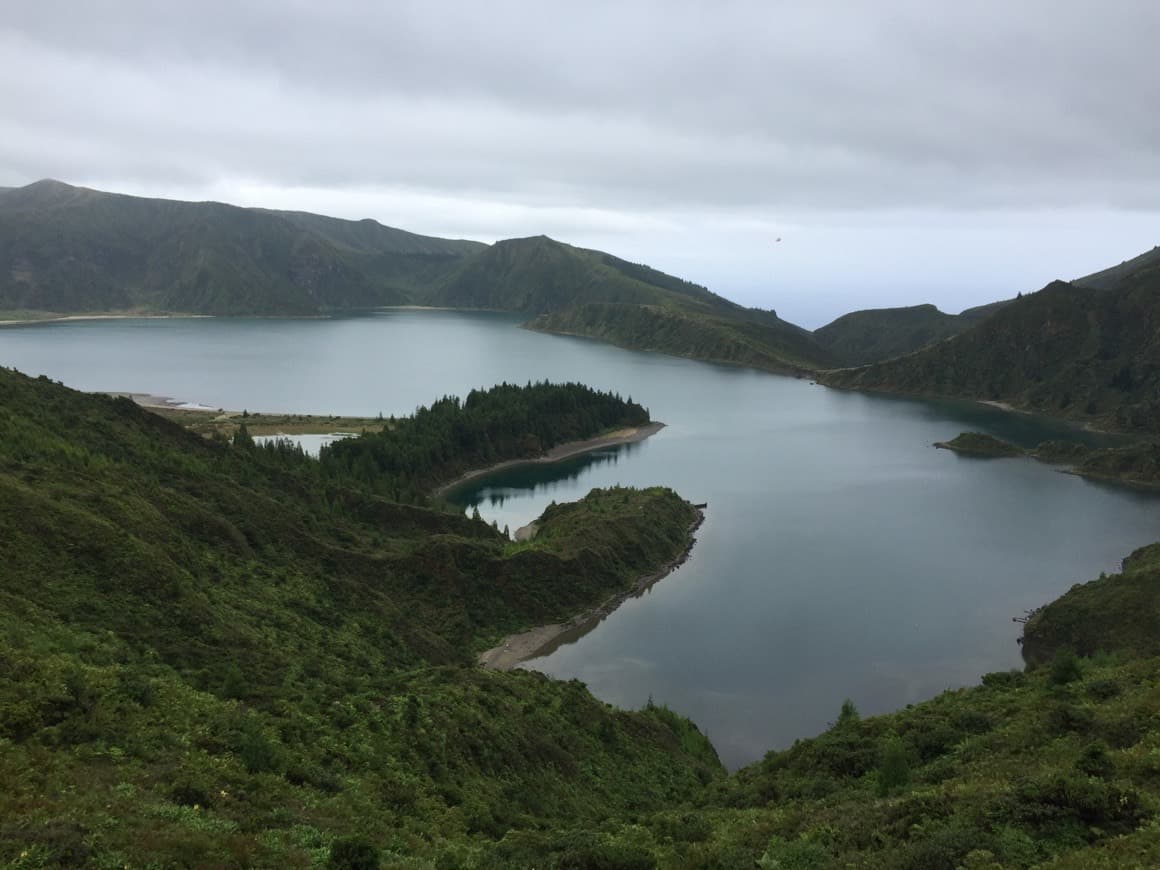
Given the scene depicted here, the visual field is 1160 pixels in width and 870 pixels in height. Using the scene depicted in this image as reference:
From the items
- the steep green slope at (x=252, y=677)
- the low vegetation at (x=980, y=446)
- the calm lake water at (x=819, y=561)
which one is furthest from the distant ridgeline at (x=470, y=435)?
the low vegetation at (x=980, y=446)

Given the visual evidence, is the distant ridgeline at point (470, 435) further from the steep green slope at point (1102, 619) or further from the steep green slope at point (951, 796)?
the steep green slope at point (951, 796)

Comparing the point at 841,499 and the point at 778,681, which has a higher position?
the point at 841,499

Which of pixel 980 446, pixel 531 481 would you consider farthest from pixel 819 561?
pixel 980 446

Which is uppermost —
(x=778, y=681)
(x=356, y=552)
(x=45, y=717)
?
(x=45, y=717)

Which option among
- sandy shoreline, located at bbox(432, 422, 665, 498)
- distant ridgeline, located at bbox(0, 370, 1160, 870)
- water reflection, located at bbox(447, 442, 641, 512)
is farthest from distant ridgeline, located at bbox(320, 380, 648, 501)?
distant ridgeline, located at bbox(0, 370, 1160, 870)

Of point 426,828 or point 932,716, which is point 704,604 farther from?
point 426,828

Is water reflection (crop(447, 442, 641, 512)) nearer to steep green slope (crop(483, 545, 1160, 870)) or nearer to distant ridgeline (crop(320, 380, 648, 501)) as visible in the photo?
distant ridgeline (crop(320, 380, 648, 501))

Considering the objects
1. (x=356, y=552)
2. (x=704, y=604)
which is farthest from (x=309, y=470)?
(x=704, y=604)
